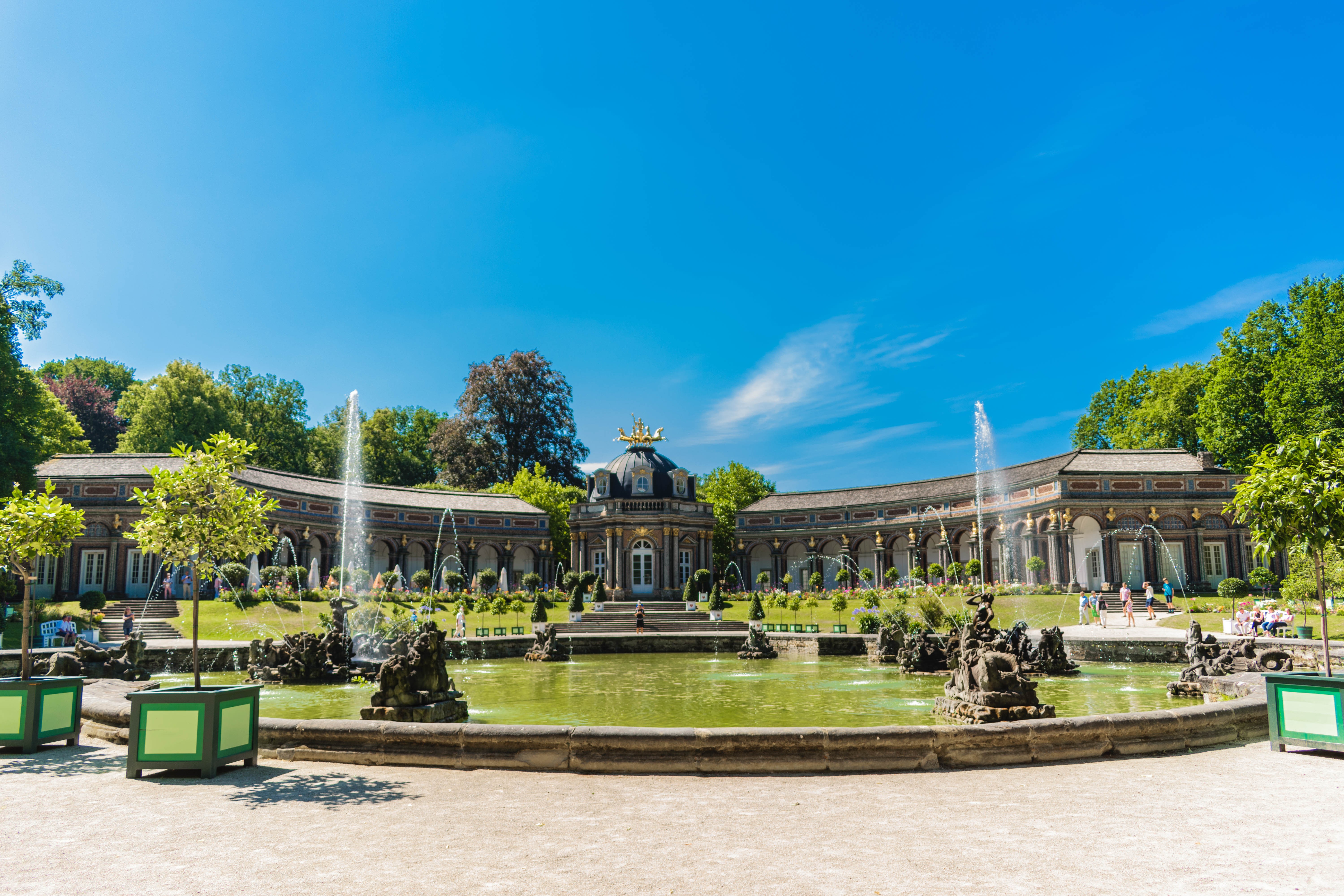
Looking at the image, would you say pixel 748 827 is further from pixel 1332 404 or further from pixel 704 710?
pixel 1332 404

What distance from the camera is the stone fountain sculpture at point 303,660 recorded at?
17.5 meters

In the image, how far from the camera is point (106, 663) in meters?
14.9

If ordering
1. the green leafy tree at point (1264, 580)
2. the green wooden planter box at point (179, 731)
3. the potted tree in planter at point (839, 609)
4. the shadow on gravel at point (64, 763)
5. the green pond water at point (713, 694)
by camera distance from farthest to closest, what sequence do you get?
the green leafy tree at point (1264, 580), the potted tree in planter at point (839, 609), the green pond water at point (713, 694), the shadow on gravel at point (64, 763), the green wooden planter box at point (179, 731)

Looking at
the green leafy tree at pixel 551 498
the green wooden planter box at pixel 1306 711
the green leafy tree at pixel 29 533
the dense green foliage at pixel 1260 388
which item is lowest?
the green wooden planter box at pixel 1306 711

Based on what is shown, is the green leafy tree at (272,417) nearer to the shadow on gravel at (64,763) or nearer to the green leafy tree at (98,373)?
the green leafy tree at (98,373)

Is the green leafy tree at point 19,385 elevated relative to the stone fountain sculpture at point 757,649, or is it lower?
elevated

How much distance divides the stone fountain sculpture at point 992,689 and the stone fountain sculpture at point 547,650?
49.5 ft

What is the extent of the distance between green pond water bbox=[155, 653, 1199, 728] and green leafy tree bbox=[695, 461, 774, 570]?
41.2 meters

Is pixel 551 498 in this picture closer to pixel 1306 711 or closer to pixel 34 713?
pixel 34 713

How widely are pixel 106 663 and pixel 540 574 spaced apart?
146 feet

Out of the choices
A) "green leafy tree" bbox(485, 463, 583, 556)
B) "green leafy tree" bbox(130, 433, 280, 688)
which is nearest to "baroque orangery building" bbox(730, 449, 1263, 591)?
"green leafy tree" bbox(485, 463, 583, 556)

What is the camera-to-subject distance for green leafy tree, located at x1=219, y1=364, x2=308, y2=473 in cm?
6356

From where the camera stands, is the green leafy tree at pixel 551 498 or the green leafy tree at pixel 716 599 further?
the green leafy tree at pixel 551 498

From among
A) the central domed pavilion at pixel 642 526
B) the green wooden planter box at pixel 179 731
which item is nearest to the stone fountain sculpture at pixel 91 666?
the green wooden planter box at pixel 179 731
